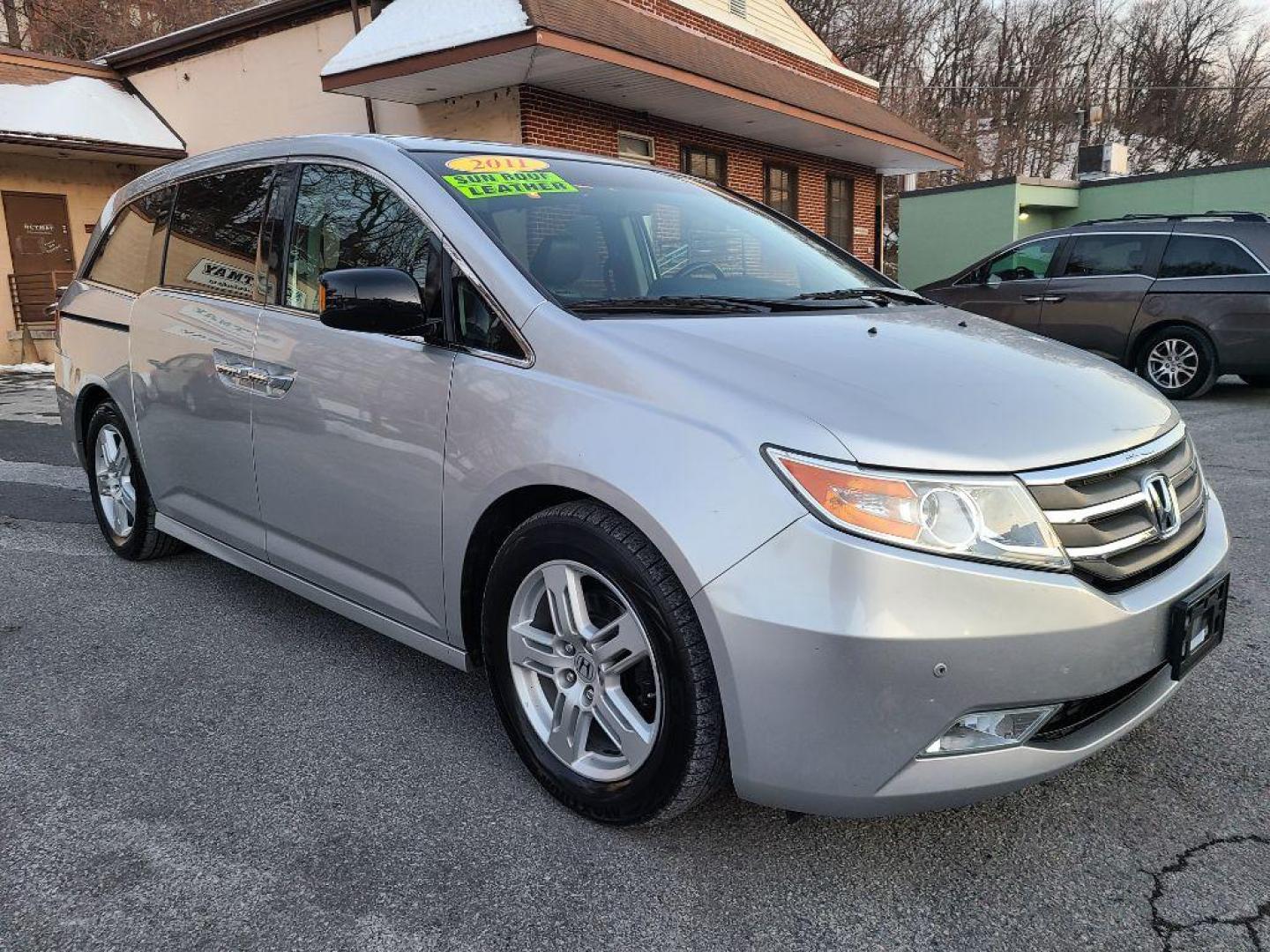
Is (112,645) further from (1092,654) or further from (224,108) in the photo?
(224,108)

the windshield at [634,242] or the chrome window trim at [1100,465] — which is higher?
the windshield at [634,242]

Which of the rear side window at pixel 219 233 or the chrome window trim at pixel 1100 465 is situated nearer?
the chrome window trim at pixel 1100 465

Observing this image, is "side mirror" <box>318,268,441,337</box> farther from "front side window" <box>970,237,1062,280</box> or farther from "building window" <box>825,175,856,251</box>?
"building window" <box>825,175,856,251</box>

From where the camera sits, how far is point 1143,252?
30.8 ft

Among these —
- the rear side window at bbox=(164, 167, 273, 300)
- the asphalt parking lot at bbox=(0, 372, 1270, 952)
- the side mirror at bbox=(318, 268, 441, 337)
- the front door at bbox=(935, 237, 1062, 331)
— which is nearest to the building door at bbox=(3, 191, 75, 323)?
the rear side window at bbox=(164, 167, 273, 300)

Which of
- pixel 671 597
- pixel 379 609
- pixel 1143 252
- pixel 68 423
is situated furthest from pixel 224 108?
pixel 671 597

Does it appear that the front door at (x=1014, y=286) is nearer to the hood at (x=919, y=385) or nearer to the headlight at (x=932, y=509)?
the hood at (x=919, y=385)

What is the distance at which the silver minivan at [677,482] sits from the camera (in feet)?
6.06

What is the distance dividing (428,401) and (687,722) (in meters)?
1.11

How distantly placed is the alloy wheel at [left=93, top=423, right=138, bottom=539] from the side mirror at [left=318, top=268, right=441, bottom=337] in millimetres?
2158

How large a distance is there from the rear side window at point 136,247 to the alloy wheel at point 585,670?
250 centimetres

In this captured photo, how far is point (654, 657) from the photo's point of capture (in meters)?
2.08

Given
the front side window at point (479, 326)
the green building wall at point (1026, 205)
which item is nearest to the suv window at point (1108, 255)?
the front side window at point (479, 326)

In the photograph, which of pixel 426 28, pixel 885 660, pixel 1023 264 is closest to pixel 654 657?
pixel 885 660
